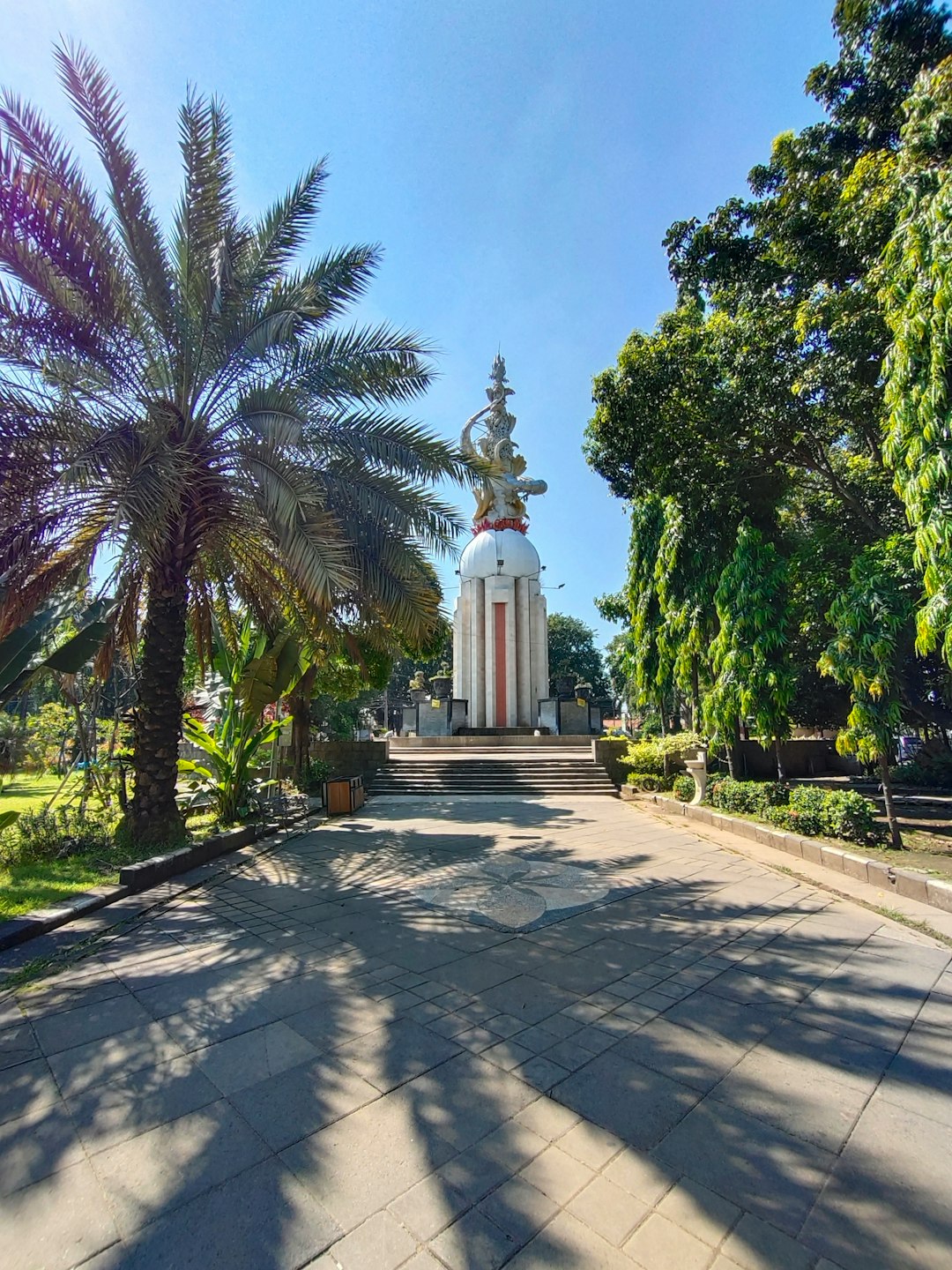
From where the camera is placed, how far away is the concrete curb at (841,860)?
19.7 feet

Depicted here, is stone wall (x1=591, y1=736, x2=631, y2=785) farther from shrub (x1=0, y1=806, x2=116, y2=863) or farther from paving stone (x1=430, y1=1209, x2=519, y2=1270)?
paving stone (x1=430, y1=1209, x2=519, y2=1270)

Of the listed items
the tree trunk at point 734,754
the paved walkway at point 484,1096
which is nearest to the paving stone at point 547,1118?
the paved walkway at point 484,1096

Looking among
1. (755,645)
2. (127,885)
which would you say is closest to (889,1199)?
(127,885)

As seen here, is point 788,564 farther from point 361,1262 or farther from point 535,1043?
point 361,1262

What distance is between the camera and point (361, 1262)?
77.2 inches

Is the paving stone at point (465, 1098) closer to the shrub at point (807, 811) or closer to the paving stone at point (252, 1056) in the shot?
the paving stone at point (252, 1056)

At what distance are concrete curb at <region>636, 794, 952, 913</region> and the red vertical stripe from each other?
48.8ft

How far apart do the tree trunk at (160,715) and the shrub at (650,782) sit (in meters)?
11.1

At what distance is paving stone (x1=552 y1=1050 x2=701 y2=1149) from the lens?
8.59 feet

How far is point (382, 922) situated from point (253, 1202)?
10.7 ft

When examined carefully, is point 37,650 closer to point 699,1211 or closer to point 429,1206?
point 429,1206

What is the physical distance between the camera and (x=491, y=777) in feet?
54.4

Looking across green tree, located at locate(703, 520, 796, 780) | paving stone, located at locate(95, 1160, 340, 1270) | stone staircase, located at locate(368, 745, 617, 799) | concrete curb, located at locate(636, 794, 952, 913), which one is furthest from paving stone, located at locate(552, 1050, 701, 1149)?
stone staircase, located at locate(368, 745, 617, 799)

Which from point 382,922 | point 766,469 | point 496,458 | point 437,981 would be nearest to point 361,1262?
point 437,981
